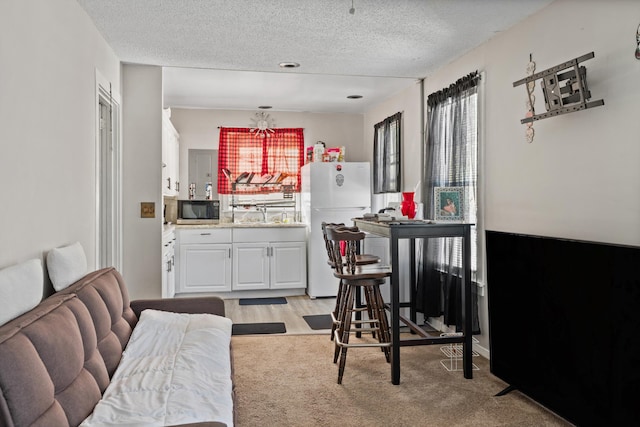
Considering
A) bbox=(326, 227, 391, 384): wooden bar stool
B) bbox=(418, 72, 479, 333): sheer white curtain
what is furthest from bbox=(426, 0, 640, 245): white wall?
bbox=(326, 227, 391, 384): wooden bar stool

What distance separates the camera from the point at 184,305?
3.24 m

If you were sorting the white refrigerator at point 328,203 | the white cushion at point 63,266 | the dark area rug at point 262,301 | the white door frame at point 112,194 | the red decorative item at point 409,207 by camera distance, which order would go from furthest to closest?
the white refrigerator at point 328,203 < the dark area rug at point 262,301 < the white door frame at point 112,194 < the red decorative item at point 409,207 < the white cushion at point 63,266

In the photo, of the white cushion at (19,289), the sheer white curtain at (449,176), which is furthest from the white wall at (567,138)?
the white cushion at (19,289)

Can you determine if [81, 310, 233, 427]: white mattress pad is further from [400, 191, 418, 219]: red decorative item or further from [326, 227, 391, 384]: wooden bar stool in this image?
[400, 191, 418, 219]: red decorative item

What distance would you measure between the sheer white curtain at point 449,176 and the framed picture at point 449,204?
13 cm

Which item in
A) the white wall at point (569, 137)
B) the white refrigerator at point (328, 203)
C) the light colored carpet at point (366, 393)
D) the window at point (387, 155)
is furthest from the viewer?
the white refrigerator at point (328, 203)

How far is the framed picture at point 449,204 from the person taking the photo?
11.9 feet

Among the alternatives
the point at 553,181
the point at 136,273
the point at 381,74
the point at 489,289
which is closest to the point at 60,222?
the point at 136,273

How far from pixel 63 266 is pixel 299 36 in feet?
7.38

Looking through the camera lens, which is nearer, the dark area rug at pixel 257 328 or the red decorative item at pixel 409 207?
the red decorative item at pixel 409 207

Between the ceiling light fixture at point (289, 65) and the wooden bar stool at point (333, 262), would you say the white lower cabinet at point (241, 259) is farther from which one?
the ceiling light fixture at point (289, 65)

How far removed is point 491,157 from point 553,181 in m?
0.74

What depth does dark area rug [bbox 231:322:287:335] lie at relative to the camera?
4629 millimetres

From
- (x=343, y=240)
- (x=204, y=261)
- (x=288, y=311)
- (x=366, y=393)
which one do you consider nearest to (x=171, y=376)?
(x=366, y=393)
